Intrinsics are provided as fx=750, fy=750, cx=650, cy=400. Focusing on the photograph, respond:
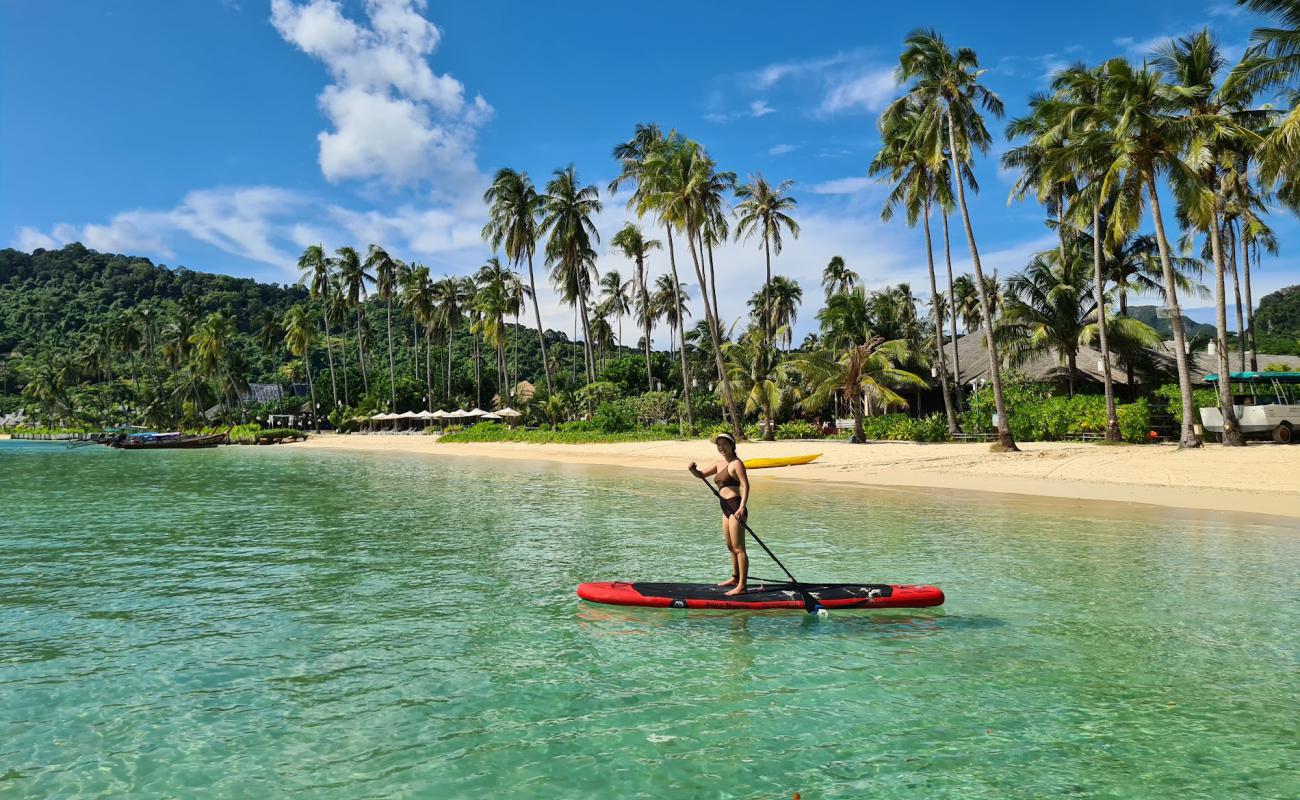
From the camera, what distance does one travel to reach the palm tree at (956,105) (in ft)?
90.0

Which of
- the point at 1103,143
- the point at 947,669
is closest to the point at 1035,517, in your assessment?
the point at 947,669

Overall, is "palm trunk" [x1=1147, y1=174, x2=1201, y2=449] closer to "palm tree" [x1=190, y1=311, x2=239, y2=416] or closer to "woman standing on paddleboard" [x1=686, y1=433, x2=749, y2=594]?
"woman standing on paddleboard" [x1=686, y1=433, x2=749, y2=594]

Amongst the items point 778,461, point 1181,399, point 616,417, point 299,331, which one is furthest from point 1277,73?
point 299,331

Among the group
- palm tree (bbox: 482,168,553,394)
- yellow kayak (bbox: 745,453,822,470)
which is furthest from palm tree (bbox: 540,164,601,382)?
yellow kayak (bbox: 745,453,822,470)

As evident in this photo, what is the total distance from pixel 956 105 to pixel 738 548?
85.9 feet

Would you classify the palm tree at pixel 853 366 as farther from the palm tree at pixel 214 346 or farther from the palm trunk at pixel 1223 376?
the palm tree at pixel 214 346

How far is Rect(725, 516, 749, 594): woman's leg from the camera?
26.6ft

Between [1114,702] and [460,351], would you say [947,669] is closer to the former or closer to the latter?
[1114,702]

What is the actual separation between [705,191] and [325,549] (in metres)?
27.9

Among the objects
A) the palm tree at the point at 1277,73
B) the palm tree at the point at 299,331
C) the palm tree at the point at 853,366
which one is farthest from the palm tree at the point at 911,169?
the palm tree at the point at 299,331

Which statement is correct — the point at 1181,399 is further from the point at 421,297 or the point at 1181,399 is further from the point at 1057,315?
the point at 421,297

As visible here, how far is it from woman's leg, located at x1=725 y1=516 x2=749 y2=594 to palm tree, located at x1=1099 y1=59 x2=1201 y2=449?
21.6 metres

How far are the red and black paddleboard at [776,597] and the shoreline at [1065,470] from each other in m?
11.8

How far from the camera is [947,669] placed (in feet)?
21.5
